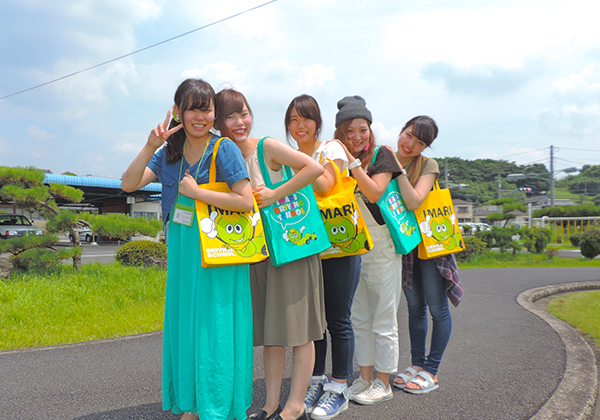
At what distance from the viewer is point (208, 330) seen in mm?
2004

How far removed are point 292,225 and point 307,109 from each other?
27.4 inches

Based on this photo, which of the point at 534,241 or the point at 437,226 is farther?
the point at 534,241

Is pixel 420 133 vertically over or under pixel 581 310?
over

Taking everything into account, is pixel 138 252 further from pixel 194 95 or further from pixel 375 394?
pixel 194 95

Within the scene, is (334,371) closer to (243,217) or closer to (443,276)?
(443,276)

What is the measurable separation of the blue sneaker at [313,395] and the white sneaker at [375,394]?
0.23 metres

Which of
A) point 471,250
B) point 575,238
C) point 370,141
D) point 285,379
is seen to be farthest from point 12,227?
point 575,238

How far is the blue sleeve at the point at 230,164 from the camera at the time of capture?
1969 millimetres

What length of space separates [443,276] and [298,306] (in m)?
1.18

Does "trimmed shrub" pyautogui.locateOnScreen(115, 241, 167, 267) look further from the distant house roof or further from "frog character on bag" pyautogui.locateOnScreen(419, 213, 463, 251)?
the distant house roof

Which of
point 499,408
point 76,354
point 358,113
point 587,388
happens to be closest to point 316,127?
point 358,113

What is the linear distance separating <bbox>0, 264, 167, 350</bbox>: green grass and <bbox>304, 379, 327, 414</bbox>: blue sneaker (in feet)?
8.37

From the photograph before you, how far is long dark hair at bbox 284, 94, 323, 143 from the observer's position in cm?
238

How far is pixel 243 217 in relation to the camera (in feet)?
6.64
